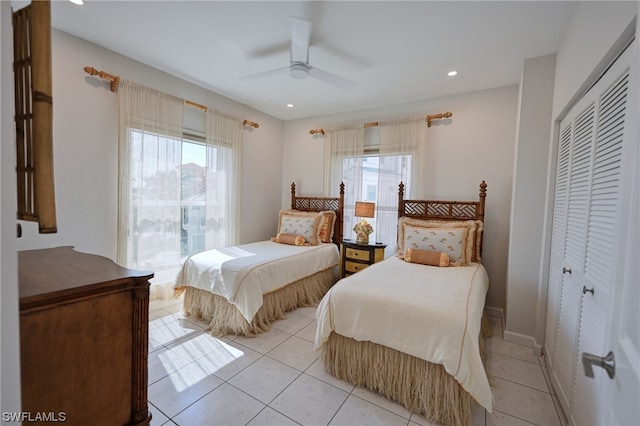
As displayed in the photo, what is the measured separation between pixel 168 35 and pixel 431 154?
10.2 feet

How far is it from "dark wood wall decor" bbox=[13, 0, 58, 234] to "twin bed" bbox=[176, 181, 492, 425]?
1.60m

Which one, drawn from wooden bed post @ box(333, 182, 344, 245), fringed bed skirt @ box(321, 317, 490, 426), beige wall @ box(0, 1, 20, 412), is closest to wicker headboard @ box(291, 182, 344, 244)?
wooden bed post @ box(333, 182, 344, 245)

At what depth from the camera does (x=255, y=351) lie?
7.30ft

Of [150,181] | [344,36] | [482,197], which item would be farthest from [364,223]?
[150,181]

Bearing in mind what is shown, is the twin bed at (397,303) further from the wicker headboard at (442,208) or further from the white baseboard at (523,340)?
the white baseboard at (523,340)

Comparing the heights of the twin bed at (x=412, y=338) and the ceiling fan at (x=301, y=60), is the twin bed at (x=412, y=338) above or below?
below

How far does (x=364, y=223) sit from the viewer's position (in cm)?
363

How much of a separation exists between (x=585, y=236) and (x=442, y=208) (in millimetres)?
1834

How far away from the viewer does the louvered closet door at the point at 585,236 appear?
1173mm

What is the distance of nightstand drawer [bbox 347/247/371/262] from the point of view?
3.40m

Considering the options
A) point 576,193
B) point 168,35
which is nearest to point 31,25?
point 168,35

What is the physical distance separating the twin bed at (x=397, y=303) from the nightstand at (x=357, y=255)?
255 mm

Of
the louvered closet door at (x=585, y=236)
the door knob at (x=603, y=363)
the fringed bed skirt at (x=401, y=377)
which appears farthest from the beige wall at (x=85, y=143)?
the louvered closet door at (x=585, y=236)

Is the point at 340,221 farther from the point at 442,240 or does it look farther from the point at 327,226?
the point at 442,240
